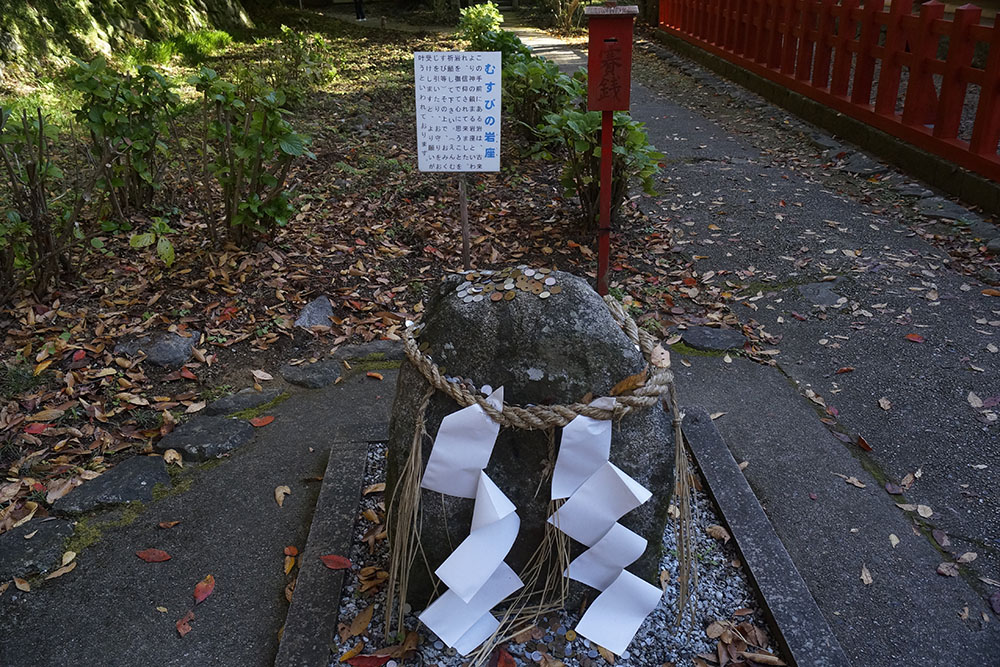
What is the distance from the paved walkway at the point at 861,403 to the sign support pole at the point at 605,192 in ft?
2.67

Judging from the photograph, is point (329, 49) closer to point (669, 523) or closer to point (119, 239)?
point (119, 239)

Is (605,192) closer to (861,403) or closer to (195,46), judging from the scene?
(861,403)

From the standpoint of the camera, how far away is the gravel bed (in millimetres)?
2096

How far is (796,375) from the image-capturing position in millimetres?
3703

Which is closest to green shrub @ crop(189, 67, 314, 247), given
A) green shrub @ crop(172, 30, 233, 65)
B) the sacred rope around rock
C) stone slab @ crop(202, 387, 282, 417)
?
stone slab @ crop(202, 387, 282, 417)

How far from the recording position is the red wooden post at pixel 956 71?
539 cm

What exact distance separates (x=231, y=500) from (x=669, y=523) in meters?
1.65

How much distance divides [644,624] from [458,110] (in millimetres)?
2432

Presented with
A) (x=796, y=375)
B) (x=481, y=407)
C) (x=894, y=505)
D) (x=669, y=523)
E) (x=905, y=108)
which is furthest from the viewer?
(x=905, y=108)

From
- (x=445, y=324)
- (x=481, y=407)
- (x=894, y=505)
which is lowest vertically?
(x=894, y=505)

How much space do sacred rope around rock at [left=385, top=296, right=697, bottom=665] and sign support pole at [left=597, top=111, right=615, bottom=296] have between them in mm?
1963

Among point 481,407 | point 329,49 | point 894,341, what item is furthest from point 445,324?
point 329,49

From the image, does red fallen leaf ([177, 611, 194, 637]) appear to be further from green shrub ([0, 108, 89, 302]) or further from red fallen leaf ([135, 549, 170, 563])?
green shrub ([0, 108, 89, 302])

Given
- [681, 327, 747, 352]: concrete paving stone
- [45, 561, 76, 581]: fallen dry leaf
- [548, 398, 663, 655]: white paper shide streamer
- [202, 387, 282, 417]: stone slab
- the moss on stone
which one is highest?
[548, 398, 663, 655]: white paper shide streamer
